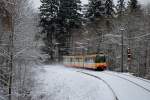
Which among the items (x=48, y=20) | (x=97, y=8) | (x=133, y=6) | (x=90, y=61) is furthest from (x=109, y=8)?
(x=90, y=61)

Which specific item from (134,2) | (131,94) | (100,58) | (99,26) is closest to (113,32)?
(99,26)

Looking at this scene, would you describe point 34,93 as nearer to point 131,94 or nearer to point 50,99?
point 50,99

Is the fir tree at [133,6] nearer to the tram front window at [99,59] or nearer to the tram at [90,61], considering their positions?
the tram at [90,61]

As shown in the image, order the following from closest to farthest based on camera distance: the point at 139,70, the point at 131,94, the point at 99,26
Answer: the point at 131,94
the point at 139,70
the point at 99,26

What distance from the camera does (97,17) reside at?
243 feet

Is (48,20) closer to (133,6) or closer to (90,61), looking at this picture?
(133,6)

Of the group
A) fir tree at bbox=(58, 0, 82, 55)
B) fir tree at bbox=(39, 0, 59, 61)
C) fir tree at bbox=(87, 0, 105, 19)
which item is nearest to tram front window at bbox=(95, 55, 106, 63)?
fir tree at bbox=(87, 0, 105, 19)

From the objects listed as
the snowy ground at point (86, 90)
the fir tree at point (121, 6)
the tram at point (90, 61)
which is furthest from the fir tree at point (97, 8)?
the snowy ground at point (86, 90)

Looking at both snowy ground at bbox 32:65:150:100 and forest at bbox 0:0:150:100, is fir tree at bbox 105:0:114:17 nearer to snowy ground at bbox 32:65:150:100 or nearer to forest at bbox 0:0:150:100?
forest at bbox 0:0:150:100

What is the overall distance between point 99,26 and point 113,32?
7377 millimetres

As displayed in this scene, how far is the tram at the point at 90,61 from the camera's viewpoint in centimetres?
4744

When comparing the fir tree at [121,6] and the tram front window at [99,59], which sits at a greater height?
the fir tree at [121,6]

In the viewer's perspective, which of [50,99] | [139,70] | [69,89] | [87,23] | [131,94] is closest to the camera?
[131,94]

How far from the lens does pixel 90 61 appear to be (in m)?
49.3
